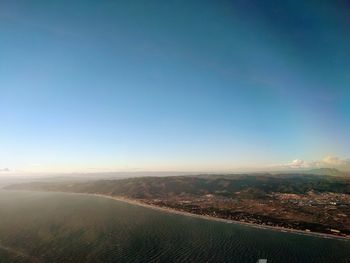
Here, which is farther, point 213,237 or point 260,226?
point 260,226

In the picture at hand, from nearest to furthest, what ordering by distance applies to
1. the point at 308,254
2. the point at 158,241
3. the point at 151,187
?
the point at 308,254 → the point at 158,241 → the point at 151,187

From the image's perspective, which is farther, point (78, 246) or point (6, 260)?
point (78, 246)

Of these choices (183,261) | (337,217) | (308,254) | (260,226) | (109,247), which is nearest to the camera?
(183,261)

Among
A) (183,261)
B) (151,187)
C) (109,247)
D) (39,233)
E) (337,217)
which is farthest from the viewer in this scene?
(151,187)

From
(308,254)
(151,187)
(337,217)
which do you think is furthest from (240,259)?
(151,187)

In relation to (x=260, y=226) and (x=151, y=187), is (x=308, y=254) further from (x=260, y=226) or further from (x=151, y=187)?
(x=151, y=187)

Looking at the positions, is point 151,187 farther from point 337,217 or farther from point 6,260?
point 6,260
